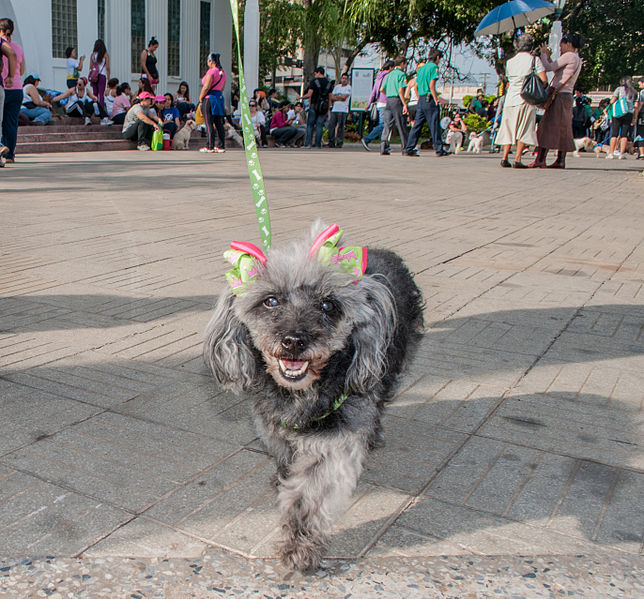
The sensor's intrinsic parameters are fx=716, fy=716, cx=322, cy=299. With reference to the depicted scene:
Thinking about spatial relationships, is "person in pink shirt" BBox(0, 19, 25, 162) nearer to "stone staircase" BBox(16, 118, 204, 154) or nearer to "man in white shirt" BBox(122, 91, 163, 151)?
"stone staircase" BBox(16, 118, 204, 154)

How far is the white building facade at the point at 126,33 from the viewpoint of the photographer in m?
22.9

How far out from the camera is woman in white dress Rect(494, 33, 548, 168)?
14.5 m

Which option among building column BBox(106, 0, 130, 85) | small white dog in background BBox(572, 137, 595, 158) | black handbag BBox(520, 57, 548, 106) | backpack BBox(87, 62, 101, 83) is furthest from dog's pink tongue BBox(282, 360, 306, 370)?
building column BBox(106, 0, 130, 85)

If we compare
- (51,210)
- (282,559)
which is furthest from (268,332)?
(51,210)

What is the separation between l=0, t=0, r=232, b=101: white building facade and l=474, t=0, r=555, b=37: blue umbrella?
12.9m

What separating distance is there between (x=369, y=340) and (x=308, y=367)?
254 millimetres

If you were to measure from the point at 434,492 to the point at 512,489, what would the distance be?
1.06 ft

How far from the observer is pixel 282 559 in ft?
7.89

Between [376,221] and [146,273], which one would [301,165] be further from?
[146,273]

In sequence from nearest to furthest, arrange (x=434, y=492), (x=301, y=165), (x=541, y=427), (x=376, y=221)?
(x=434, y=492), (x=541, y=427), (x=376, y=221), (x=301, y=165)

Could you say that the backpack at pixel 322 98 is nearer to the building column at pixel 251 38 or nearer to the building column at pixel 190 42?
the building column at pixel 251 38

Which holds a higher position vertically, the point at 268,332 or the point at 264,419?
the point at 268,332

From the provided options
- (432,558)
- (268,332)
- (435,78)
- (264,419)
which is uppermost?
(435,78)

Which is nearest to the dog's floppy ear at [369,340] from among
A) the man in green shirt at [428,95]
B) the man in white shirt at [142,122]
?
the man in green shirt at [428,95]
